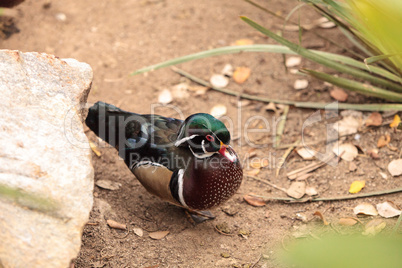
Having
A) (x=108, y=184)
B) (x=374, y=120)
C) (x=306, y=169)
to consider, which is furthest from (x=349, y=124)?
(x=108, y=184)

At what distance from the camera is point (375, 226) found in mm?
2311

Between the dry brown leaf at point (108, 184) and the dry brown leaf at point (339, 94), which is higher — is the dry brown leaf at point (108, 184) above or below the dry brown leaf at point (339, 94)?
below

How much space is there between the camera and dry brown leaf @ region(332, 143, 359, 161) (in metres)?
2.91

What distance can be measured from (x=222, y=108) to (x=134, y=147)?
1123 mm

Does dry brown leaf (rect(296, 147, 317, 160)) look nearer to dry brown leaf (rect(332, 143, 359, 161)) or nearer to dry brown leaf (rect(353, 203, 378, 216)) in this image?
dry brown leaf (rect(332, 143, 359, 161))

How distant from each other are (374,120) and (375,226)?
101 cm

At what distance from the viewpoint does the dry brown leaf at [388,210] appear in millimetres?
2363

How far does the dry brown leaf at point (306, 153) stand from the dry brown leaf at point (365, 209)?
0.57 m

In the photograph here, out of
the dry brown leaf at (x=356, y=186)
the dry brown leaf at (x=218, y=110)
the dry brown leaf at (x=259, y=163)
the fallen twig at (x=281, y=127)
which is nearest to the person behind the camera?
the dry brown leaf at (x=356, y=186)

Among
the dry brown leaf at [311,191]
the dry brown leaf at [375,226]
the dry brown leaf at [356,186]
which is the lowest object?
the dry brown leaf at [311,191]

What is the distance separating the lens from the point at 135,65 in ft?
12.6

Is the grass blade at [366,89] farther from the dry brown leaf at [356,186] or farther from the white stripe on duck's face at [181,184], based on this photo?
the white stripe on duck's face at [181,184]

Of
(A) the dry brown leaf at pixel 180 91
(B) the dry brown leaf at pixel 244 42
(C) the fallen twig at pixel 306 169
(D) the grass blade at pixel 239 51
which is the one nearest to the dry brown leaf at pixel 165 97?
(A) the dry brown leaf at pixel 180 91

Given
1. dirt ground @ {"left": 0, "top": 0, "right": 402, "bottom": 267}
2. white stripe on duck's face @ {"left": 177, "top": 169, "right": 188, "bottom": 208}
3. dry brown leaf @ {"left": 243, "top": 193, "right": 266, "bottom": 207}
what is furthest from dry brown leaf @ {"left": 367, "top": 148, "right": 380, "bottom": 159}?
white stripe on duck's face @ {"left": 177, "top": 169, "right": 188, "bottom": 208}
